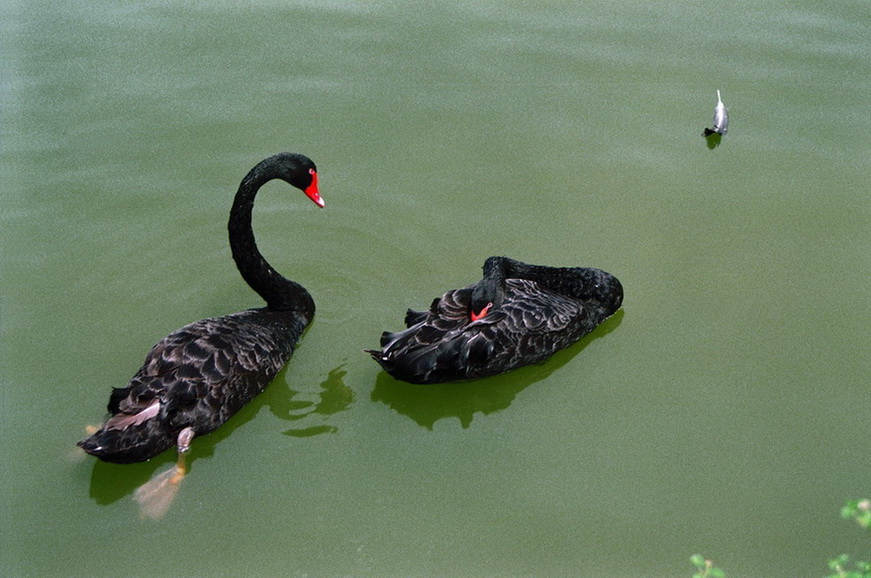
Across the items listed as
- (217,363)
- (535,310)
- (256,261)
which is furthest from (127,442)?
(535,310)

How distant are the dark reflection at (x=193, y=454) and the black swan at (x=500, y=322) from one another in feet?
1.15

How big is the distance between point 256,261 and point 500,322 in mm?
1281

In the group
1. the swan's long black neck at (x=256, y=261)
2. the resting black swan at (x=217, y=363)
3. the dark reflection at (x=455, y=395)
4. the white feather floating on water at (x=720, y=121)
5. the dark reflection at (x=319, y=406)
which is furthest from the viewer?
the white feather floating on water at (x=720, y=121)

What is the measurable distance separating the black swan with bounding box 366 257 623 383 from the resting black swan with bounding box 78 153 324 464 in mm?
563

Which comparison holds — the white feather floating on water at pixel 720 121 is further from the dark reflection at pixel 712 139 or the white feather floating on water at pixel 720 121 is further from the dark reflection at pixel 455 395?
the dark reflection at pixel 455 395

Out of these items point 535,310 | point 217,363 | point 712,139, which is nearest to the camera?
point 217,363

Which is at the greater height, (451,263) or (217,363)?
(451,263)

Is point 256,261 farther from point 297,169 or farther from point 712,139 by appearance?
point 712,139

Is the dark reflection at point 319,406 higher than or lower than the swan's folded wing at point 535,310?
lower

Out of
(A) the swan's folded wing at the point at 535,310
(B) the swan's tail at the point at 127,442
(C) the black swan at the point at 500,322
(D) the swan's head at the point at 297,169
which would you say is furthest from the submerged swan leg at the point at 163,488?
(A) the swan's folded wing at the point at 535,310

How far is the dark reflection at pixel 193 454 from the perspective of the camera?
3932 mm

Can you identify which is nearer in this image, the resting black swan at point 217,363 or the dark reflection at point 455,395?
the resting black swan at point 217,363

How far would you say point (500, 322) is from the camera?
4504 mm

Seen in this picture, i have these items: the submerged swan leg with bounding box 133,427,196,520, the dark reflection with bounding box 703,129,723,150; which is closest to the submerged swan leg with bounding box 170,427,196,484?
the submerged swan leg with bounding box 133,427,196,520
